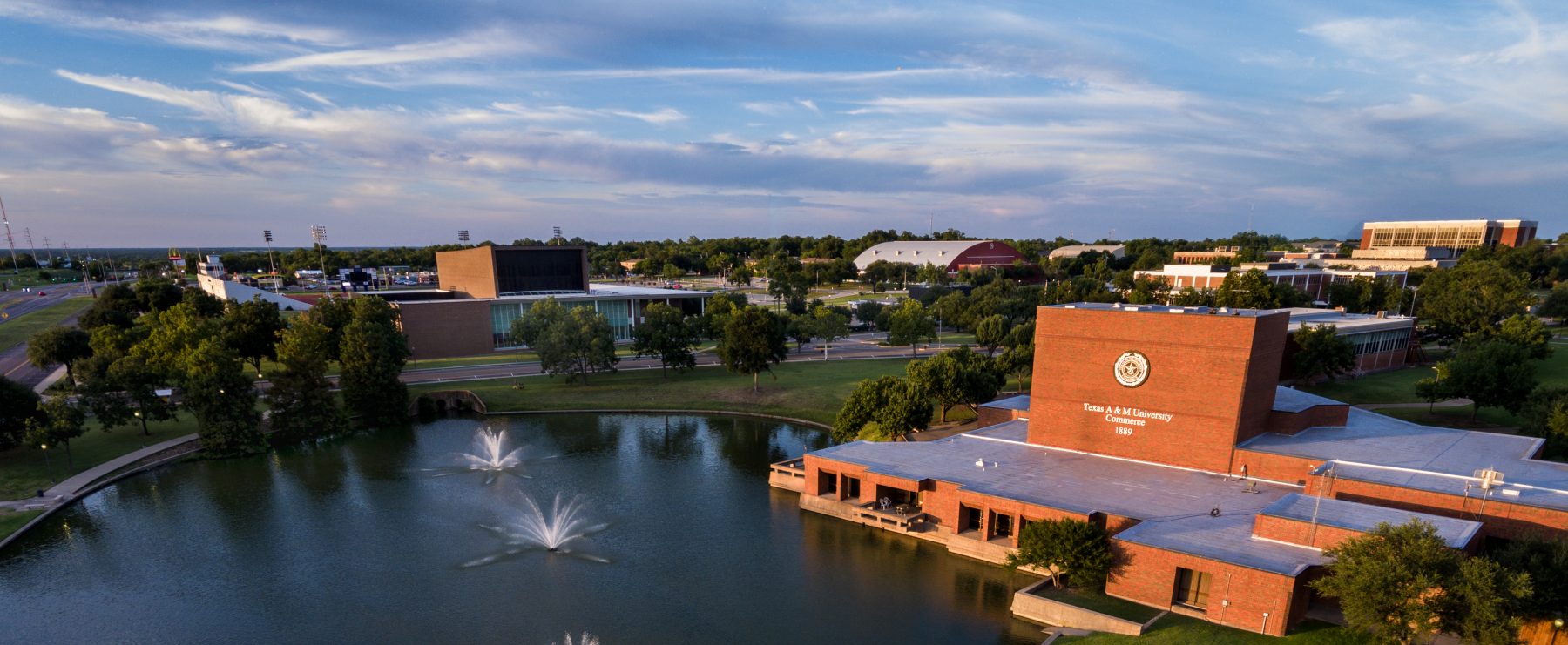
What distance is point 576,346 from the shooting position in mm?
66250

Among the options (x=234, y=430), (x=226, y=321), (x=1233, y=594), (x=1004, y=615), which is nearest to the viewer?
(x=1233, y=594)

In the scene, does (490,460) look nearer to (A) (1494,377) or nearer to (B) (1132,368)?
(B) (1132,368)

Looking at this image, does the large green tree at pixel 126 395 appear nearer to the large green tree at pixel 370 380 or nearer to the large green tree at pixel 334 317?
the large green tree at pixel 370 380

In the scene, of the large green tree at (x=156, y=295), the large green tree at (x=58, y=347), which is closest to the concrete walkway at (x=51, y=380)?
the large green tree at (x=58, y=347)

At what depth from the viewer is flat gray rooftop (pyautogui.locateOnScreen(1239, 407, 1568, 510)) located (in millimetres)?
28562

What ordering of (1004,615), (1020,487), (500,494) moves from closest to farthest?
(1004,615) < (1020,487) < (500,494)

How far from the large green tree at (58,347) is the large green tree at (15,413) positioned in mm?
22006

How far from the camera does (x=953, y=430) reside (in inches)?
1962

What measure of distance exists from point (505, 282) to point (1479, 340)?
104379 millimetres

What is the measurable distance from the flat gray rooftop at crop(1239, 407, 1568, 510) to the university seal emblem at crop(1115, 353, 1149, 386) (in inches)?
230

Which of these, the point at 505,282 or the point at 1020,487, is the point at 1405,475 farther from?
the point at 505,282

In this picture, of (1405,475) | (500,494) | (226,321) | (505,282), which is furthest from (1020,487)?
(505,282)

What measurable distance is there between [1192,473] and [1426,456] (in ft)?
34.2

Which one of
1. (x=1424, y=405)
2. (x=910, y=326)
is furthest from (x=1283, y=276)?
(x=910, y=326)
